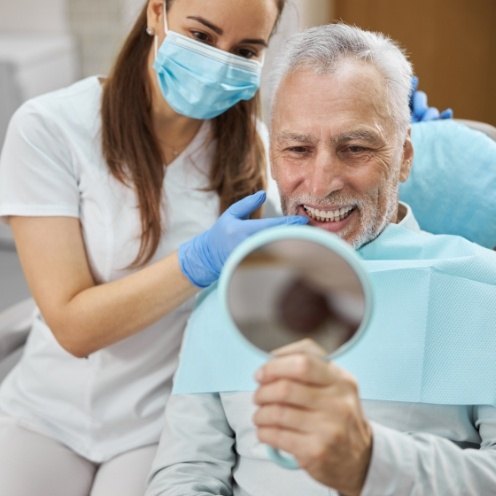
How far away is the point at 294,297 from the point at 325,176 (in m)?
0.44

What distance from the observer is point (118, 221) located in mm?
1565

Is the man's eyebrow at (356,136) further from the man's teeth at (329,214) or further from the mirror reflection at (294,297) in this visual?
the mirror reflection at (294,297)

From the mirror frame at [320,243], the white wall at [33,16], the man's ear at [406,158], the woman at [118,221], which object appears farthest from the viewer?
the white wall at [33,16]

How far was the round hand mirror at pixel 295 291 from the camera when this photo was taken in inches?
29.8

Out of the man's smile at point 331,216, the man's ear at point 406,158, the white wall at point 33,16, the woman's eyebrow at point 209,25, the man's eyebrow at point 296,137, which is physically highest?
the woman's eyebrow at point 209,25

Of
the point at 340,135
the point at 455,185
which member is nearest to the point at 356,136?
the point at 340,135

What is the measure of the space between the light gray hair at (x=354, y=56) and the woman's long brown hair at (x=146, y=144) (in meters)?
0.29

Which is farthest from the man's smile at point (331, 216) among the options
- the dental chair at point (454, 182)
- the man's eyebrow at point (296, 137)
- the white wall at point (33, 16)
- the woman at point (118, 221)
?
the white wall at point (33, 16)

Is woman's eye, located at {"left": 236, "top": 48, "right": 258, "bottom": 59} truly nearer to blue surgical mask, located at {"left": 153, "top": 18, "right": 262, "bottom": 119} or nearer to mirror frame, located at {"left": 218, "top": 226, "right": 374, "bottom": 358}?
blue surgical mask, located at {"left": 153, "top": 18, "right": 262, "bottom": 119}

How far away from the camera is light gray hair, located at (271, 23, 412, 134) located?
126cm

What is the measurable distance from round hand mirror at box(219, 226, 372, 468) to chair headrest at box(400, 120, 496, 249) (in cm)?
84

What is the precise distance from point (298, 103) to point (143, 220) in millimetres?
440

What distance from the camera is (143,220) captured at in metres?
1.56

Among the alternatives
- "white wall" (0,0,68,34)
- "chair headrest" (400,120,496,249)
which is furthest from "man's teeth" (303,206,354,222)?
"white wall" (0,0,68,34)
